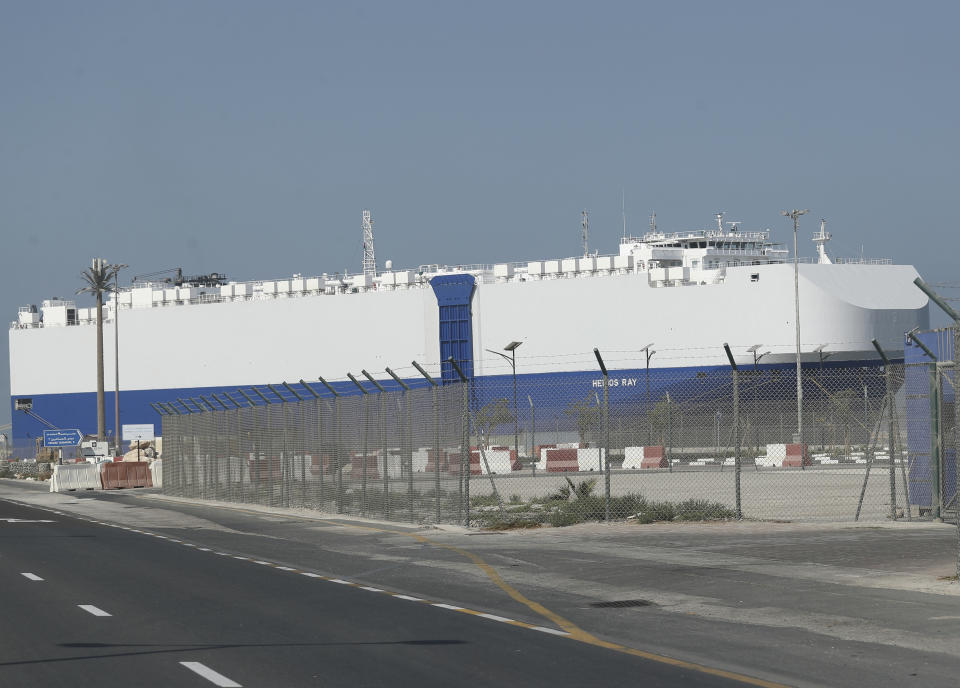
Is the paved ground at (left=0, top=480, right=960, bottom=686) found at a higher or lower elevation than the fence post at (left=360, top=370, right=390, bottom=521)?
lower

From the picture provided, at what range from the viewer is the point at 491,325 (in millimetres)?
111250

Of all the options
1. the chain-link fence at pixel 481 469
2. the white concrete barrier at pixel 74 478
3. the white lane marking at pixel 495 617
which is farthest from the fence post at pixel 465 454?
the white concrete barrier at pixel 74 478

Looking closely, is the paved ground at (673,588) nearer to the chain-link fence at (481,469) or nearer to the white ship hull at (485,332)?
the chain-link fence at (481,469)

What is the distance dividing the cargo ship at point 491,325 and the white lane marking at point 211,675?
73.7m

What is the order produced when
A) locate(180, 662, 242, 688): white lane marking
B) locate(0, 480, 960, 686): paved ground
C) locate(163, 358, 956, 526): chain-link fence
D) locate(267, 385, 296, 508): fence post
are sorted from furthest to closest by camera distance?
locate(267, 385, 296, 508): fence post, locate(163, 358, 956, 526): chain-link fence, locate(0, 480, 960, 686): paved ground, locate(180, 662, 242, 688): white lane marking

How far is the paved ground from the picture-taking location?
9930mm

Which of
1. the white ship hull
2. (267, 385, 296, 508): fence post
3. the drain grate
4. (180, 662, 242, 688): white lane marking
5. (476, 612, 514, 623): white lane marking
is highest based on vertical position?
the white ship hull

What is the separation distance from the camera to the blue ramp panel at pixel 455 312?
368ft

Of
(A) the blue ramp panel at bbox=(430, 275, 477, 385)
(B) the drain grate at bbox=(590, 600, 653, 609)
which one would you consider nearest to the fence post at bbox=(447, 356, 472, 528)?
(B) the drain grate at bbox=(590, 600, 653, 609)

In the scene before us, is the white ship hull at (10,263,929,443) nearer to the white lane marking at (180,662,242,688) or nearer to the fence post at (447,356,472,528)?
the fence post at (447,356,472,528)

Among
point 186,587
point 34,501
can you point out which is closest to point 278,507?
point 34,501

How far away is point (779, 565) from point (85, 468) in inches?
1553

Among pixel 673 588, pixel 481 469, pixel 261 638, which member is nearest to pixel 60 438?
pixel 481 469

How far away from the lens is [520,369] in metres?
112
